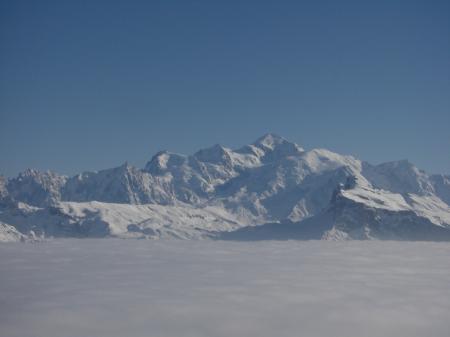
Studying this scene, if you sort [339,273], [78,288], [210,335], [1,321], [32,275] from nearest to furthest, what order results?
[210,335] → [1,321] → [78,288] → [32,275] → [339,273]

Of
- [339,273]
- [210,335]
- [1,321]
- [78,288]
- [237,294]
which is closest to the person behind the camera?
A: [210,335]

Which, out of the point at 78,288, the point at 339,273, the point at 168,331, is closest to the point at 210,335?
the point at 168,331

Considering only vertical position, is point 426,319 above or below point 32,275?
above

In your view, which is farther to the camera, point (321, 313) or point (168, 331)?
point (321, 313)

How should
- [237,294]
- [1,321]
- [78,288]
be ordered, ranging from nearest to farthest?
[1,321], [237,294], [78,288]

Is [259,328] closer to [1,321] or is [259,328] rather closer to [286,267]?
[1,321]

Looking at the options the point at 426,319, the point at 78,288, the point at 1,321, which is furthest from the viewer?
the point at 78,288

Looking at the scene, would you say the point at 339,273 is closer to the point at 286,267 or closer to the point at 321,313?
the point at 286,267

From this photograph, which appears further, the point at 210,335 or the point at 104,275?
the point at 104,275

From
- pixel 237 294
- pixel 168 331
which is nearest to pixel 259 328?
pixel 168 331
